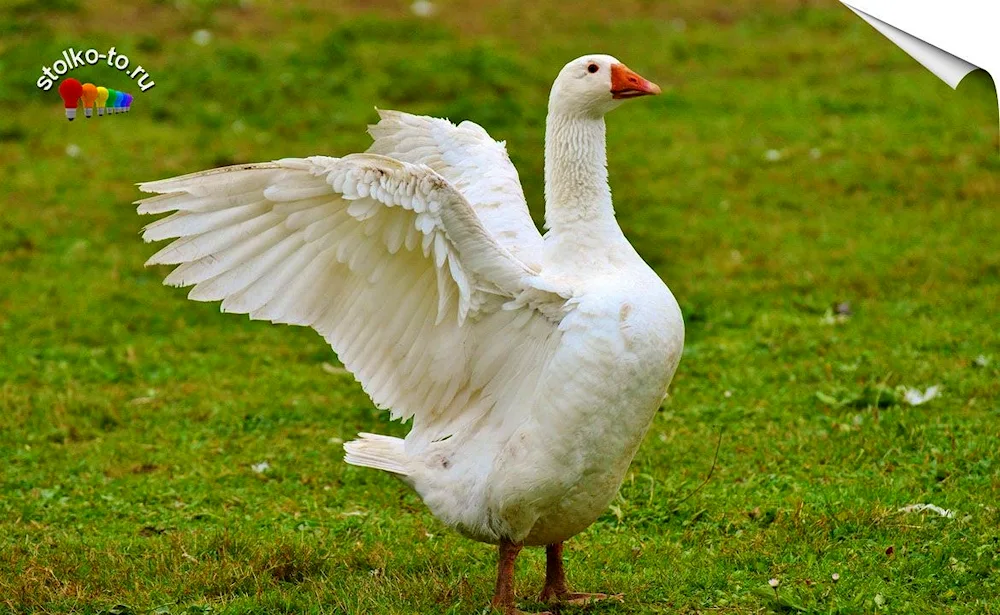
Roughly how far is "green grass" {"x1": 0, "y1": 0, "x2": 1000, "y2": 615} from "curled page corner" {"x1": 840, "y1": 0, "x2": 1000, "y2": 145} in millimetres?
2008

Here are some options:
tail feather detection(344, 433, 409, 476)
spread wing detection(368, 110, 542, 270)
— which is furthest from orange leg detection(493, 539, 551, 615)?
spread wing detection(368, 110, 542, 270)

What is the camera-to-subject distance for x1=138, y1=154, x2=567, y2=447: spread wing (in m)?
4.54

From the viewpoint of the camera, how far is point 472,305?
4.75 m

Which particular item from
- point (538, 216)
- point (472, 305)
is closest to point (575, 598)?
point (472, 305)

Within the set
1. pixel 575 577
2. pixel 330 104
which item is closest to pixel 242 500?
pixel 575 577

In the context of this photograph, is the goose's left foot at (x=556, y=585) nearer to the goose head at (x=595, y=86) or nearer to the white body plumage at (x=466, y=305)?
the white body plumage at (x=466, y=305)

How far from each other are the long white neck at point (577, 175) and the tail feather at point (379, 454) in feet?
3.58

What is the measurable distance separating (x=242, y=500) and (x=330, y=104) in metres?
6.66

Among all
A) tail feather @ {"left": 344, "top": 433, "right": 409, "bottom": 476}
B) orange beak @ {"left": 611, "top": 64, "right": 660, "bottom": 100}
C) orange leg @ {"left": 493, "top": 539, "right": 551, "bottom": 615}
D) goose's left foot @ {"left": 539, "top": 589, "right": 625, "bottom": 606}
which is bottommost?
goose's left foot @ {"left": 539, "top": 589, "right": 625, "bottom": 606}

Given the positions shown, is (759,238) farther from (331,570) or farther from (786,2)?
(786,2)

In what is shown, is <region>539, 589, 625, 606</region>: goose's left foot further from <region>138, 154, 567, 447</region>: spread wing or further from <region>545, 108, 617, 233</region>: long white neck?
<region>545, 108, 617, 233</region>: long white neck

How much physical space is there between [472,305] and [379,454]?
834 mm

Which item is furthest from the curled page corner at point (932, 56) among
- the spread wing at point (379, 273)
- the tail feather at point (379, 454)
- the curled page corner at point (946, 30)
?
the tail feather at point (379, 454)

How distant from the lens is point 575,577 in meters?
5.43
